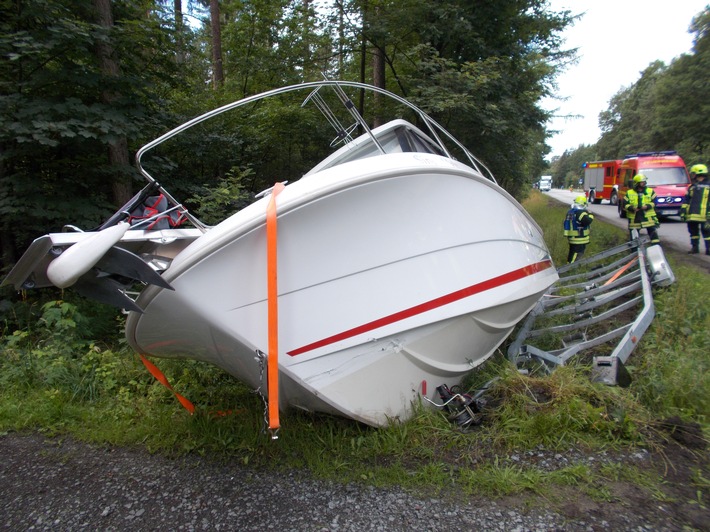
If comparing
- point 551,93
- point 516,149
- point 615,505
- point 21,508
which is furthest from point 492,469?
point 551,93

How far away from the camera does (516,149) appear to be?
389 inches

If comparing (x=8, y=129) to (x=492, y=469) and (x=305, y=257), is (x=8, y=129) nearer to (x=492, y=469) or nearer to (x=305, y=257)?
(x=305, y=257)

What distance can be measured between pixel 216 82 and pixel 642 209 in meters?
9.98

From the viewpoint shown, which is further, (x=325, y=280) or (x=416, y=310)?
(x=416, y=310)

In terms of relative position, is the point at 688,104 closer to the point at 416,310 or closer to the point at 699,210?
the point at 699,210

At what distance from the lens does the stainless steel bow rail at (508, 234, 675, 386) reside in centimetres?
349

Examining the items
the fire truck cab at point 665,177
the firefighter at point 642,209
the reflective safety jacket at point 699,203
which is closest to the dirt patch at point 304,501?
the firefighter at point 642,209

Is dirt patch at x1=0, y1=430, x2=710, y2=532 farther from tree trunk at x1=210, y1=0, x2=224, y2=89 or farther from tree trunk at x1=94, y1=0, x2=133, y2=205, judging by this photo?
tree trunk at x1=210, y1=0, x2=224, y2=89

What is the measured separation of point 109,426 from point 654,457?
3655mm

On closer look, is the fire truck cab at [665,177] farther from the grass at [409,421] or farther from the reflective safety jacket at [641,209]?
the grass at [409,421]

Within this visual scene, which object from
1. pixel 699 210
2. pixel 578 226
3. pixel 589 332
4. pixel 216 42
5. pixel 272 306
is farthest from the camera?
pixel 216 42

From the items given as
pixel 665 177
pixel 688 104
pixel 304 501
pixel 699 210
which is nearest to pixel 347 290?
pixel 304 501

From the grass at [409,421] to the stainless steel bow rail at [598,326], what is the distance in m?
0.18

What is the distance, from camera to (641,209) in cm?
745
